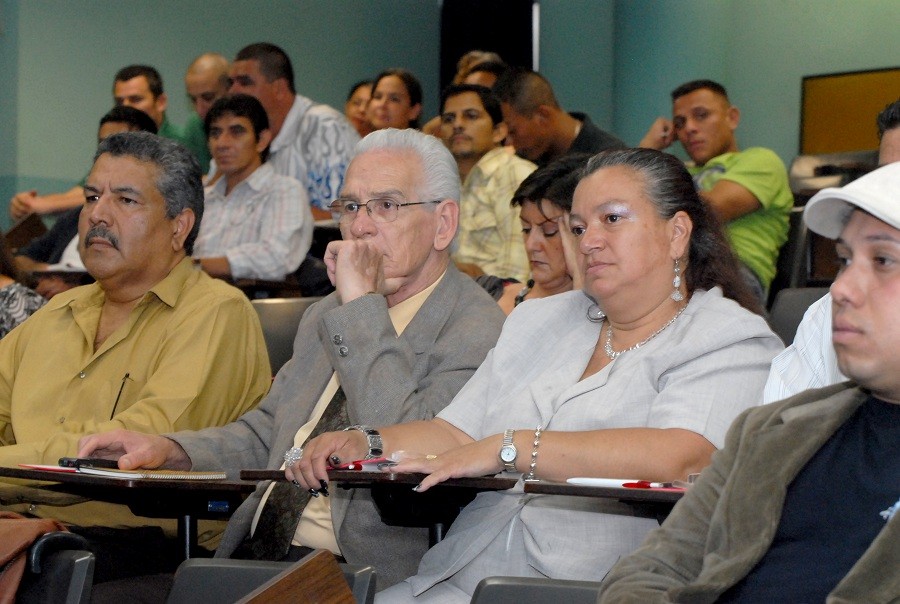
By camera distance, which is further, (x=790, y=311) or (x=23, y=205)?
(x=23, y=205)

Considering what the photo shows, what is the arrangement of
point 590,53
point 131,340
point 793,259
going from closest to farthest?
point 131,340 < point 793,259 < point 590,53

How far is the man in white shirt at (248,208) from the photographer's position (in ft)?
16.9

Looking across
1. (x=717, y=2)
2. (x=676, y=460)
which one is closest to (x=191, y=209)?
(x=676, y=460)

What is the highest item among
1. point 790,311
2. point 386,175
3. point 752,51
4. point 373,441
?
point 752,51

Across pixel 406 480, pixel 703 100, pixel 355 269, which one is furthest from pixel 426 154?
pixel 703 100

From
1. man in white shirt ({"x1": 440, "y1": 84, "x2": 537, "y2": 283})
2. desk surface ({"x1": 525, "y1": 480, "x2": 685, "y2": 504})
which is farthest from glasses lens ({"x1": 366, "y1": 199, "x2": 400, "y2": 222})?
man in white shirt ({"x1": 440, "y1": 84, "x2": 537, "y2": 283})

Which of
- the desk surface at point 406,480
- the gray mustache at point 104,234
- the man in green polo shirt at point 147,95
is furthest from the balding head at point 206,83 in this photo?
the desk surface at point 406,480

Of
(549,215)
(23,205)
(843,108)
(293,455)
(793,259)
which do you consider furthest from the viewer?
(843,108)

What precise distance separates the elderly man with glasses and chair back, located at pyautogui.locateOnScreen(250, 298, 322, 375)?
49 centimetres

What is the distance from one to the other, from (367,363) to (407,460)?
456 mm

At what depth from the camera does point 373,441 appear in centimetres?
241

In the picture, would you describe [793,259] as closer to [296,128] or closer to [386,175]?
[386,175]

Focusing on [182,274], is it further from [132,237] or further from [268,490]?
[268,490]

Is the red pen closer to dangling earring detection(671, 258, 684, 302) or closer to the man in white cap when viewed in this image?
the man in white cap
